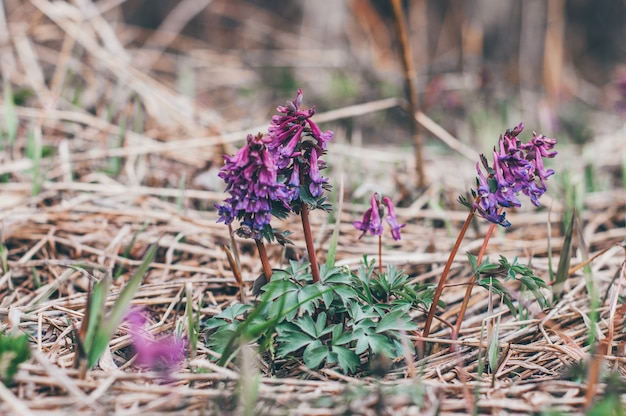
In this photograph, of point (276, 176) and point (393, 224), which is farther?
point (393, 224)

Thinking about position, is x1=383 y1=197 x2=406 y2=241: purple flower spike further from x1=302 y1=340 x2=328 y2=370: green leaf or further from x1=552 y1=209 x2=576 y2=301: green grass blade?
x1=552 y1=209 x2=576 y2=301: green grass blade

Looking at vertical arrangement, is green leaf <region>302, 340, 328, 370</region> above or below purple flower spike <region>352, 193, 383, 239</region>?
below

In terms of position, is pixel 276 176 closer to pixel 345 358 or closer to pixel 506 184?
pixel 345 358

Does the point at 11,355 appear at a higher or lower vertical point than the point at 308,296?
lower

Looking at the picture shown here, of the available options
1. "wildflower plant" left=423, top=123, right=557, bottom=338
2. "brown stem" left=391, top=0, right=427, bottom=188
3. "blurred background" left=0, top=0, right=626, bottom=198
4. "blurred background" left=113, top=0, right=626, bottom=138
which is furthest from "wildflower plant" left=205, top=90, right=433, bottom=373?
"blurred background" left=113, top=0, right=626, bottom=138

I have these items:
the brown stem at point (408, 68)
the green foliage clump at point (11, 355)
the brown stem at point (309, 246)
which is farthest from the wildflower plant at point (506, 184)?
the brown stem at point (408, 68)

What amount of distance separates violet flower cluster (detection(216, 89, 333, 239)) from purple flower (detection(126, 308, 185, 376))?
17.6 inches

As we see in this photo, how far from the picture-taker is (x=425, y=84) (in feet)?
18.3

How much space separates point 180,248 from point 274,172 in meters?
1.16

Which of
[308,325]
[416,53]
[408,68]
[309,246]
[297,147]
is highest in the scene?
[416,53]

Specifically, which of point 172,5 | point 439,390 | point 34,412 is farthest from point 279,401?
point 172,5

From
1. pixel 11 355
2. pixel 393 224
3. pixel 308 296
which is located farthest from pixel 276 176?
pixel 11 355

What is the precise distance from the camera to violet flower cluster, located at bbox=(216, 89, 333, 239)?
166 centimetres

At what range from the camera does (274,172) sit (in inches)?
65.6
